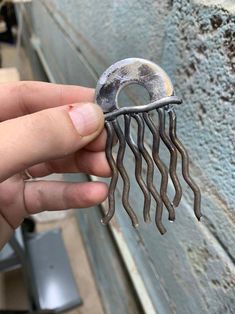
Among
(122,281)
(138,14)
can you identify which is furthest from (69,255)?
(138,14)

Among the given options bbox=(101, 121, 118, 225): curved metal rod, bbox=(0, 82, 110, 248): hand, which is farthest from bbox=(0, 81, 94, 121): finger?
bbox=(101, 121, 118, 225): curved metal rod

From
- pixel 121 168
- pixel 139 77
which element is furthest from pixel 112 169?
pixel 139 77

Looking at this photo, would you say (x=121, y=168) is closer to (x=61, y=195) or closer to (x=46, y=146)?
(x=46, y=146)

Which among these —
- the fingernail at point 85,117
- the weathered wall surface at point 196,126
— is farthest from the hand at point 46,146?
the weathered wall surface at point 196,126

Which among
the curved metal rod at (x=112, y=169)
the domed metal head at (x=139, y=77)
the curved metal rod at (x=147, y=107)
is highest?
the domed metal head at (x=139, y=77)

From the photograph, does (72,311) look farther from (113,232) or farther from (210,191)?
(210,191)

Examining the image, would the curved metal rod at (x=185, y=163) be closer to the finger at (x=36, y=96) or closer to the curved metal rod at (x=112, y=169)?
the curved metal rod at (x=112, y=169)

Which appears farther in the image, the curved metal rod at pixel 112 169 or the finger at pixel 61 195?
the finger at pixel 61 195
